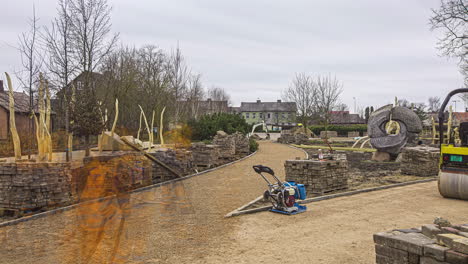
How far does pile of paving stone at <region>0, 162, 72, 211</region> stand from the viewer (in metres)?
8.30

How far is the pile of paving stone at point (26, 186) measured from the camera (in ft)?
27.2

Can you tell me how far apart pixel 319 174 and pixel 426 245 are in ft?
21.8

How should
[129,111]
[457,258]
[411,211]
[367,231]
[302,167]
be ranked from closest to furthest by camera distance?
[457,258]
[367,231]
[411,211]
[302,167]
[129,111]

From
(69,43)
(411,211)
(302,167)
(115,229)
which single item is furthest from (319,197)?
(69,43)

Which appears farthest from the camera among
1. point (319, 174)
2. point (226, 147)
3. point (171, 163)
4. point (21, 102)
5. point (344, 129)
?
point (344, 129)

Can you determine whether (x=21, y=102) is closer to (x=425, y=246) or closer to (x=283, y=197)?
(x=283, y=197)

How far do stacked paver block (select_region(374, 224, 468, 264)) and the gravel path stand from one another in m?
2.61

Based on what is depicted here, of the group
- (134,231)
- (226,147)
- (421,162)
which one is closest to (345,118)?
(226,147)

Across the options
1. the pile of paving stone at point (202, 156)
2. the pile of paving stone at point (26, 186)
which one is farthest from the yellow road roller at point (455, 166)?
the pile of paving stone at point (202, 156)

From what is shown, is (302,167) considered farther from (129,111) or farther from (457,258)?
(129,111)

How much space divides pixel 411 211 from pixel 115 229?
6679mm

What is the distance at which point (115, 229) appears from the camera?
6.96 metres

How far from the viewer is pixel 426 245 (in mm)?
3846

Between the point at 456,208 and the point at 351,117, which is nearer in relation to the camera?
the point at 456,208
